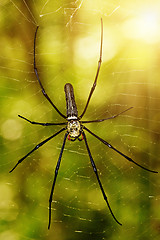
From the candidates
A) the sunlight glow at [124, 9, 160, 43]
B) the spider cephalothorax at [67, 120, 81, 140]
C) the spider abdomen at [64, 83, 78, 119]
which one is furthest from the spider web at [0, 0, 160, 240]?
the spider abdomen at [64, 83, 78, 119]

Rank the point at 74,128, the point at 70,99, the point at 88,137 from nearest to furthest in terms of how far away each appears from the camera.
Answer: the point at 70,99, the point at 74,128, the point at 88,137

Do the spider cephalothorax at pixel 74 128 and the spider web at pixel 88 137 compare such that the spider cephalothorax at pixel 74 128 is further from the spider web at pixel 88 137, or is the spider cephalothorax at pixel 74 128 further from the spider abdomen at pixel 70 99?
the spider web at pixel 88 137

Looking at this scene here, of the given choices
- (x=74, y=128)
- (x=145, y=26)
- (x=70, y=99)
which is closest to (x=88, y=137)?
(x=74, y=128)

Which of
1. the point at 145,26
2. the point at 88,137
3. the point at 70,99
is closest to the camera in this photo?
the point at 70,99

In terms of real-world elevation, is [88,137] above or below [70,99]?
below

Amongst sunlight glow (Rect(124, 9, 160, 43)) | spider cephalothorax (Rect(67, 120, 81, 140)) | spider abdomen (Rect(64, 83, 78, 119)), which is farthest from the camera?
sunlight glow (Rect(124, 9, 160, 43))

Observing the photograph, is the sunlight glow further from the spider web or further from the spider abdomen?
the spider abdomen

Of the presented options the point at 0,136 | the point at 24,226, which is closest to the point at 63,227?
the point at 24,226

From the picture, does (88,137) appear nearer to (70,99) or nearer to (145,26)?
(70,99)

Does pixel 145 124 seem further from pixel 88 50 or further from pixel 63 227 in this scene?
pixel 63 227
